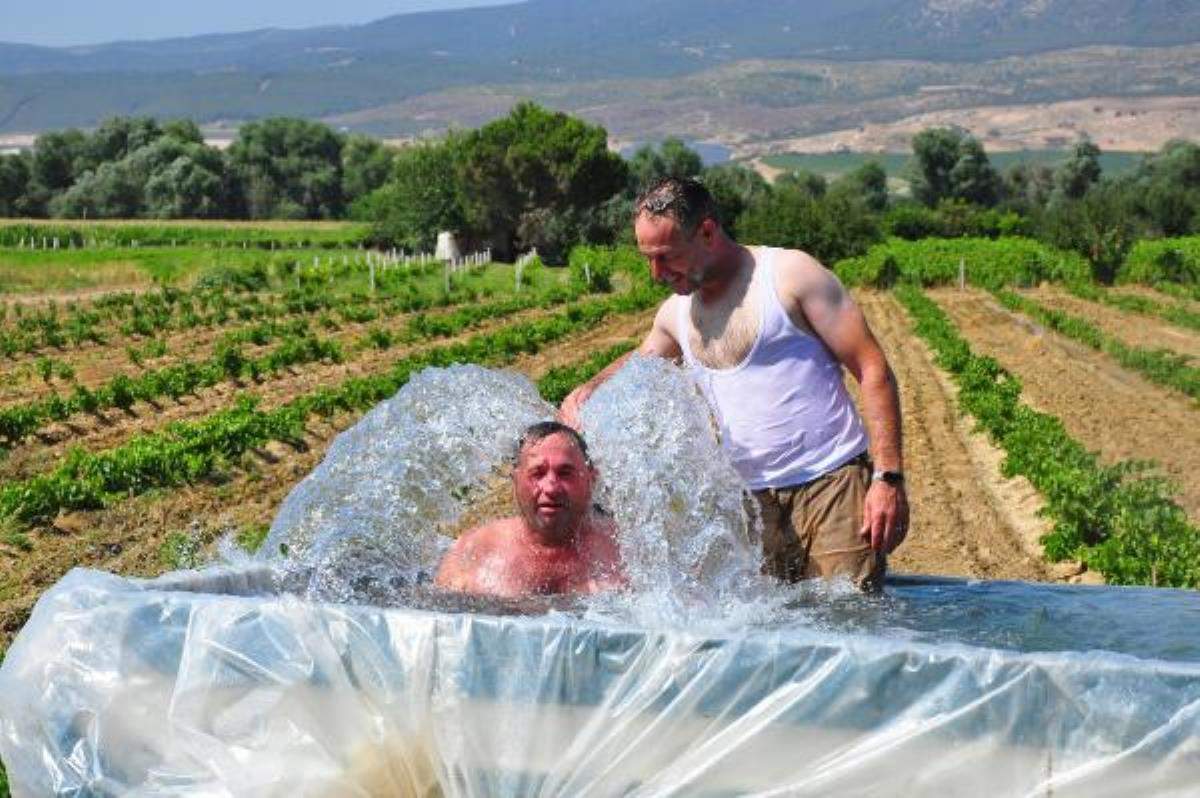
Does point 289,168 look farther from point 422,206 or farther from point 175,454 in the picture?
point 175,454

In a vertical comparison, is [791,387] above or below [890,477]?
above

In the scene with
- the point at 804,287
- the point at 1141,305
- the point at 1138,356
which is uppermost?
the point at 804,287

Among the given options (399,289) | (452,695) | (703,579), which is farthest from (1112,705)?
(399,289)

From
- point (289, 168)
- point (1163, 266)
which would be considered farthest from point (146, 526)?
point (289, 168)

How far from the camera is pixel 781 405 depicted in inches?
201

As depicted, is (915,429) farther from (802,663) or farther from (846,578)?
(802,663)

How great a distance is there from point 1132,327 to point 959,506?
22497 mm

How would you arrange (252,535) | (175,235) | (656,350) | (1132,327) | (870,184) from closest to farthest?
(656,350)
(252,535)
(1132,327)
(175,235)
(870,184)

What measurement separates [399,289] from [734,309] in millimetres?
40651

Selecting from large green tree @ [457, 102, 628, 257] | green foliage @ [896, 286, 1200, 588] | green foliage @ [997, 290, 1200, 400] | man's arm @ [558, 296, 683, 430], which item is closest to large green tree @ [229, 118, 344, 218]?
large green tree @ [457, 102, 628, 257]

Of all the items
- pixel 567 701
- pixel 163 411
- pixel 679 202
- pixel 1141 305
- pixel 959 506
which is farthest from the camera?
pixel 1141 305

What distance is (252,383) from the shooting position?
22.7m

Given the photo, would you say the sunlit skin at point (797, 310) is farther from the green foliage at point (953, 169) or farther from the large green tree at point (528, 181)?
the green foliage at point (953, 169)

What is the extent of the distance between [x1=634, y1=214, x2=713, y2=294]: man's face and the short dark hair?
16 mm
